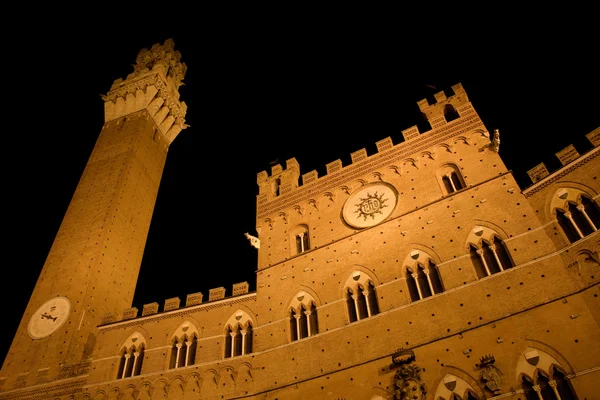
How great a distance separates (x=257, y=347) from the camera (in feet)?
47.6

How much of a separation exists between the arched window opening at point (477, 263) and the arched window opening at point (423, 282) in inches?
51.4

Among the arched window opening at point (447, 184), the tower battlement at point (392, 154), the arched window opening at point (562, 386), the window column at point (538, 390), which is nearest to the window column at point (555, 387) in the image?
the arched window opening at point (562, 386)

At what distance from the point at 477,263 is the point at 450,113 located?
6455mm

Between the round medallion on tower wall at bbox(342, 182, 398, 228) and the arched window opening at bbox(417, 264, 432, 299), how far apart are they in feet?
7.37

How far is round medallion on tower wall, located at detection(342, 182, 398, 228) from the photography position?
15234mm

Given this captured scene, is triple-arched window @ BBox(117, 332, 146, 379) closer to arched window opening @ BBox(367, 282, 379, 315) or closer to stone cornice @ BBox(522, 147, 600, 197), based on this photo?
arched window opening @ BBox(367, 282, 379, 315)

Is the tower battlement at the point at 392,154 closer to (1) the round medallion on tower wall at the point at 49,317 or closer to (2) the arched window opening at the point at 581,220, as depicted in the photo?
(2) the arched window opening at the point at 581,220

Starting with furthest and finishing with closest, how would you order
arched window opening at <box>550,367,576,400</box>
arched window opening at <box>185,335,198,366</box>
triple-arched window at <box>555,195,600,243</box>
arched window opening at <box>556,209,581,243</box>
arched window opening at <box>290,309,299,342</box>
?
arched window opening at <box>185,335,198,366</box> → arched window opening at <box>290,309,299,342</box> → arched window opening at <box>556,209,581,243</box> → triple-arched window at <box>555,195,600,243</box> → arched window opening at <box>550,367,576,400</box>

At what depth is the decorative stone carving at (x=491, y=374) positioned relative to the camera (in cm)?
1045

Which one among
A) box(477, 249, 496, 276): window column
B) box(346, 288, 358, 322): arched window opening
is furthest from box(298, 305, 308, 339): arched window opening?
box(477, 249, 496, 276): window column

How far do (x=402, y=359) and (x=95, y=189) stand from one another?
1770cm

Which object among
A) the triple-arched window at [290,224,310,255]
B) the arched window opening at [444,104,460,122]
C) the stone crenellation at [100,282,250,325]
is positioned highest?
the arched window opening at [444,104,460,122]

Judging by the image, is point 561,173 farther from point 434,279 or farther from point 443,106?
point 443,106

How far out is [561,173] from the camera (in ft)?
41.4
